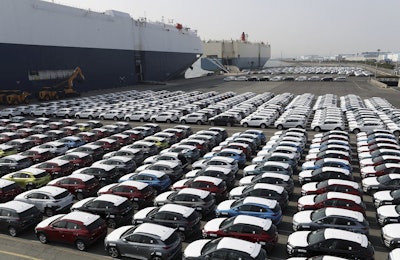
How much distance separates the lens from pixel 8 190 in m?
18.2

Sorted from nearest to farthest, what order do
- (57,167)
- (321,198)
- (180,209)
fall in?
(180,209) → (321,198) → (57,167)

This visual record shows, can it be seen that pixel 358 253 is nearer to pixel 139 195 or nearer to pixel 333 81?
pixel 139 195

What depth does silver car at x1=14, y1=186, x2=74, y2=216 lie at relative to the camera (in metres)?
16.6

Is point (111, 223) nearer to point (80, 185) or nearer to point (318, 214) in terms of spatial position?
point (80, 185)

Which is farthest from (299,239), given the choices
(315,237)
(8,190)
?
(8,190)

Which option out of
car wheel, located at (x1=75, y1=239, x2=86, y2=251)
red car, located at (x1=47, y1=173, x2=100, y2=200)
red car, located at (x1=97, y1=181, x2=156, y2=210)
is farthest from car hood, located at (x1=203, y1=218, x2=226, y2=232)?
red car, located at (x1=47, y1=173, x2=100, y2=200)

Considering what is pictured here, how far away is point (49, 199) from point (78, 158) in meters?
6.26

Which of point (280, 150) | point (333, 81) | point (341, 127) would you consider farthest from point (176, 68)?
point (280, 150)

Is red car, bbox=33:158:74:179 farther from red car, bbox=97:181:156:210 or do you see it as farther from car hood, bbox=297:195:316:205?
car hood, bbox=297:195:316:205

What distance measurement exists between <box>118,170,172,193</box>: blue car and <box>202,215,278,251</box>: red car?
536 centimetres

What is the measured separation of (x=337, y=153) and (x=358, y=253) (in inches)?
410

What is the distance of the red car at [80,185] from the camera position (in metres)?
18.3

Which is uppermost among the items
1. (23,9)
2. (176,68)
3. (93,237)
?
(23,9)

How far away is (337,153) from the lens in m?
21.2
